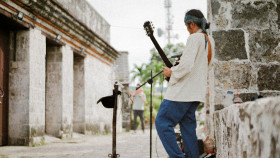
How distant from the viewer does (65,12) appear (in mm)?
8625

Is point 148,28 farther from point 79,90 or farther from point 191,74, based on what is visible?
point 79,90

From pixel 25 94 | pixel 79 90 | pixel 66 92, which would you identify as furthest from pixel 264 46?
pixel 79 90

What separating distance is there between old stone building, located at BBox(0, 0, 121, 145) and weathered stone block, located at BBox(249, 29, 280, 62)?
4596 millimetres

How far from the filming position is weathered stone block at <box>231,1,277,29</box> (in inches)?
151

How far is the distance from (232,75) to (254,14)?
77 cm

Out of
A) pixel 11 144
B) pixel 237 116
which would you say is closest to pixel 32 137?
pixel 11 144

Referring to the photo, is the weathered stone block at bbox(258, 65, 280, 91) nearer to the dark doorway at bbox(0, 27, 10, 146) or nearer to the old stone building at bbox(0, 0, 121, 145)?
the old stone building at bbox(0, 0, 121, 145)

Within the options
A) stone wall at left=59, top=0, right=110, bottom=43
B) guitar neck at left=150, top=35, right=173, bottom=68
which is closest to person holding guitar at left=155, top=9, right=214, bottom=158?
guitar neck at left=150, top=35, right=173, bottom=68

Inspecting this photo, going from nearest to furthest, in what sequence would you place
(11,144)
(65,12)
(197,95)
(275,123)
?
(275,123) < (197,95) < (11,144) < (65,12)

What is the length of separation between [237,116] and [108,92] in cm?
1256

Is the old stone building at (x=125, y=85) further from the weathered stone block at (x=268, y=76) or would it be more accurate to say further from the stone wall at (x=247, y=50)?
the weathered stone block at (x=268, y=76)

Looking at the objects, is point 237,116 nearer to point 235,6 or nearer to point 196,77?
point 196,77

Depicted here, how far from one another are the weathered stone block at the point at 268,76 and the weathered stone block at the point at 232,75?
5.4 inches

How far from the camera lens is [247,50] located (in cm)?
383
